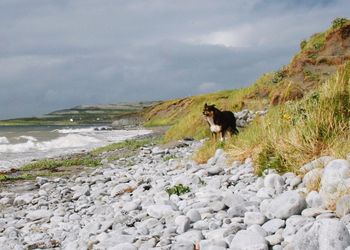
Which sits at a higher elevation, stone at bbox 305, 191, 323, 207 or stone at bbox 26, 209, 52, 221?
stone at bbox 305, 191, 323, 207

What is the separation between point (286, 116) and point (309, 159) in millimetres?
1814

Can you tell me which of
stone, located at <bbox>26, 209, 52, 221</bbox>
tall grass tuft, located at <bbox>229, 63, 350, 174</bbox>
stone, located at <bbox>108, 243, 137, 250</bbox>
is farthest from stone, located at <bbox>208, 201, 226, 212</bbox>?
stone, located at <bbox>26, 209, 52, 221</bbox>

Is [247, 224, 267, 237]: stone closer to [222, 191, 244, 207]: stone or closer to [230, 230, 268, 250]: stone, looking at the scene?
[230, 230, 268, 250]: stone

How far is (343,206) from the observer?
5.18 m

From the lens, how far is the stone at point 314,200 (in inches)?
227

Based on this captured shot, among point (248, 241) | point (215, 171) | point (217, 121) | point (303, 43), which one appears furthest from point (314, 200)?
point (303, 43)

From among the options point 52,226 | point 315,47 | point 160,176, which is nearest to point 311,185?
point 52,226

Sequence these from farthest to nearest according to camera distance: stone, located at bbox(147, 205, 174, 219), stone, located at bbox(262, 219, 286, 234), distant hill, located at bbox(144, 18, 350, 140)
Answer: distant hill, located at bbox(144, 18, 350, 140), stone, located at bbox(147, 205, 174, 219), stone, located at bbox(262, 219, 286, 234)

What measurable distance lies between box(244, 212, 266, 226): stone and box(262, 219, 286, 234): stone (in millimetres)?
130

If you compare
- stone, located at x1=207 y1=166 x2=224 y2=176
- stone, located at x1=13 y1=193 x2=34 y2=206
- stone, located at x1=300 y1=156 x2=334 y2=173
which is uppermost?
stone, located at x1=300 y1=156 x2=334 y2=173

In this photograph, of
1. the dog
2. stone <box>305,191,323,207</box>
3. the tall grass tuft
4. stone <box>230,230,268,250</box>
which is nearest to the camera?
stone <box>230,230,268,250</box>

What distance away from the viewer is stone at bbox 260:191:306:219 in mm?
5582

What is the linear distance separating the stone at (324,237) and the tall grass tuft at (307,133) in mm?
2549

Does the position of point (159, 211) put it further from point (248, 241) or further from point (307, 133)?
point (307, 133)
